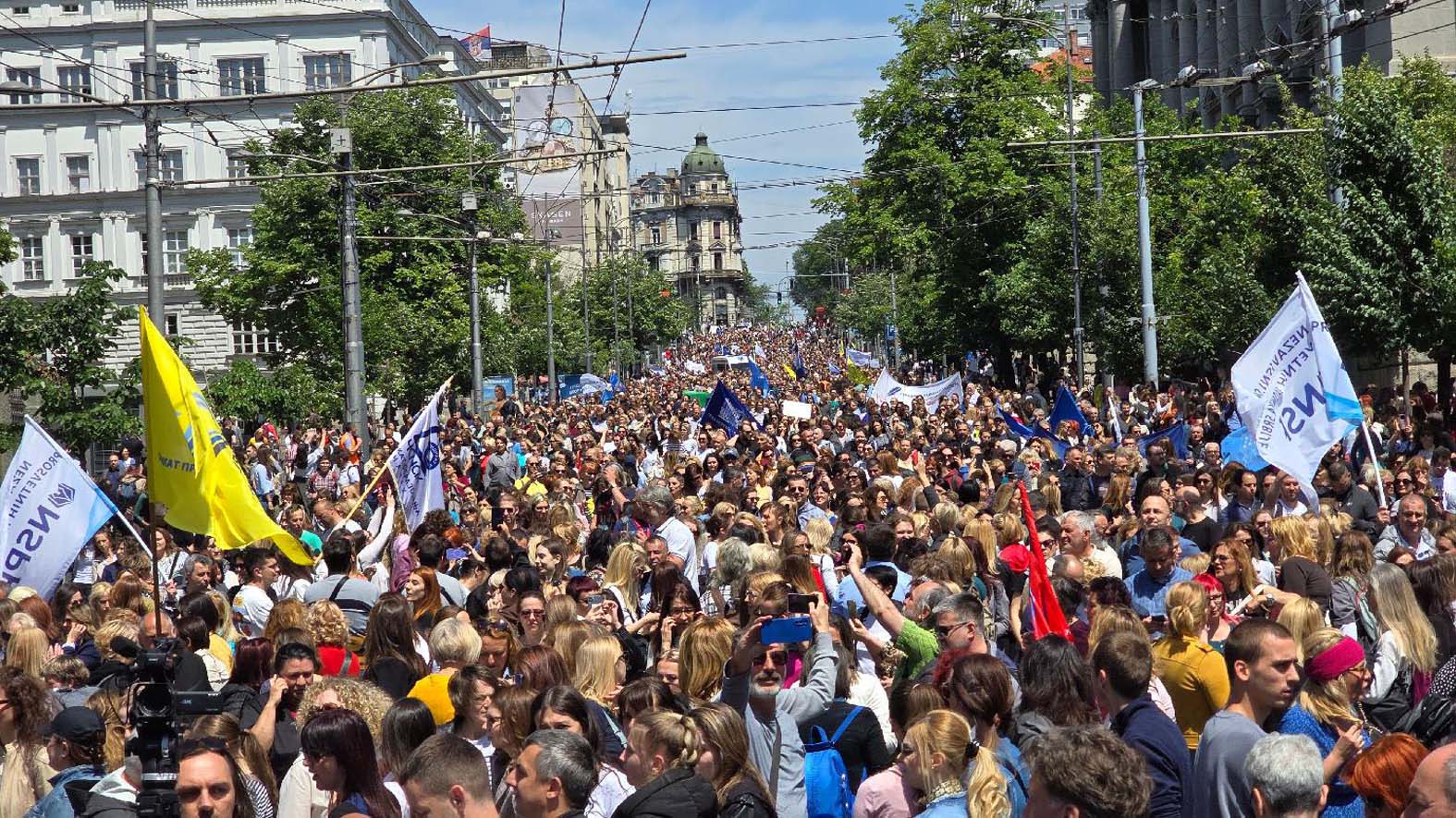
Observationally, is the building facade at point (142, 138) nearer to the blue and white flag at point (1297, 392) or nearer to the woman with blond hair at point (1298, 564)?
the blue and white flag at point (1297, 392)

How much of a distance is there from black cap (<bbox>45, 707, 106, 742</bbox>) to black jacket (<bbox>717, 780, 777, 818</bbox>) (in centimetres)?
243

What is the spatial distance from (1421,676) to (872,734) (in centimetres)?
229

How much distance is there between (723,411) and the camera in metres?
26.2

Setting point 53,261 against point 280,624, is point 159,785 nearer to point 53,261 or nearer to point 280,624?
point 280,624

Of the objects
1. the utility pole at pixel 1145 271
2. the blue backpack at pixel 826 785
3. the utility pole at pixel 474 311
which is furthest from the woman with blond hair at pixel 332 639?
the utility pole at pixel 474 311

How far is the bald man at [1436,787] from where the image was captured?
4.50 metres

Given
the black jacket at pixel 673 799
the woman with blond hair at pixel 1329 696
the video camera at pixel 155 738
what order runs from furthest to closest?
the woman with blond hair at pixel 1329 696, the black jacket at pixel 673 799, the video camera at pixel 155 738

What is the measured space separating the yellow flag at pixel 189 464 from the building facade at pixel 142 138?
183 ft

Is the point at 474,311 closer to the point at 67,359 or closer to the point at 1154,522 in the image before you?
the point at 67,359

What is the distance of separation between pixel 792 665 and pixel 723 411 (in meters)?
18.3

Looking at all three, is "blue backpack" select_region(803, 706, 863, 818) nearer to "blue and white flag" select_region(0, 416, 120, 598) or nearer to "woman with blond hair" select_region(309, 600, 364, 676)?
"woman with blond hair" select_region(309, 600, 364, 676)

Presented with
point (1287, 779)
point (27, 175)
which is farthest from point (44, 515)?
point (27, 175)

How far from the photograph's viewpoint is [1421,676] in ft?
24.8

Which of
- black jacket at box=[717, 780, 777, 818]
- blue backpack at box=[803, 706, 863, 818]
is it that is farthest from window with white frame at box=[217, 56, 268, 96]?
black jacket at box=[717, 780, 777, 818]
